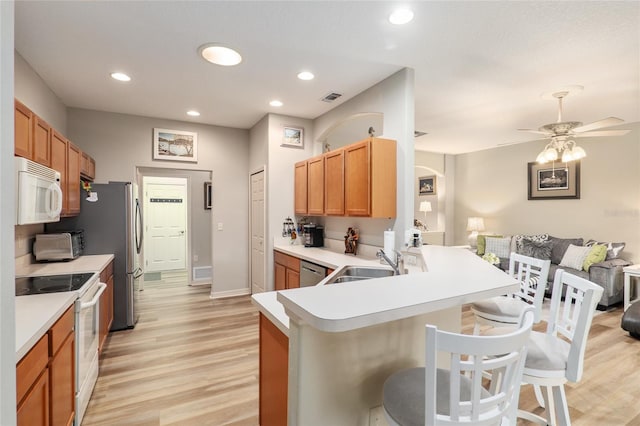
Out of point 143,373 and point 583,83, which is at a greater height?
point 583,83

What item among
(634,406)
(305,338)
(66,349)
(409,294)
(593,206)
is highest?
(593,206)

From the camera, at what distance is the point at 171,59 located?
2.74 m

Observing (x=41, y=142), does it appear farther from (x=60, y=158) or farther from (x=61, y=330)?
(x=61, y=330)

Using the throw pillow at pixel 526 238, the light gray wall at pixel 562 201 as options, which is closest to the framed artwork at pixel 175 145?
the throw pillow at pixel 526 238

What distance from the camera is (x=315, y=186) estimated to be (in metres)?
3.98

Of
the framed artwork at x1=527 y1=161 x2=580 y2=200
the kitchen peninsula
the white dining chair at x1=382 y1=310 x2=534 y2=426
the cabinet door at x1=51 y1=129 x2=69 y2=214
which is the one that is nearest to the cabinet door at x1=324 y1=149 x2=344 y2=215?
the kitchen peninsula

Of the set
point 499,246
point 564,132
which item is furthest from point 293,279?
point 499,246

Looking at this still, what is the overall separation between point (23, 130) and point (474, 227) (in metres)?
6.85

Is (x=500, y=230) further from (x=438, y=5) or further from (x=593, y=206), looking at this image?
(x=438, y=5)

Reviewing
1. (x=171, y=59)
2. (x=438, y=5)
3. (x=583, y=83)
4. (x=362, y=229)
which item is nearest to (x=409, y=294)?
(x=438, y=5)

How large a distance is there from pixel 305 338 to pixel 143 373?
222cm

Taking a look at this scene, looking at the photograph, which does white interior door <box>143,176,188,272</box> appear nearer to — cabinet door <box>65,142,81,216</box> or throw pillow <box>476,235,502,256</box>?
cabinet door <box>65,142,81,216</box>

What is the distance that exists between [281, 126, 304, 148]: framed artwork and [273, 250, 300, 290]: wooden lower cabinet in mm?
1541

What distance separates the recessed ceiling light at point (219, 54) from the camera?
2.54m
